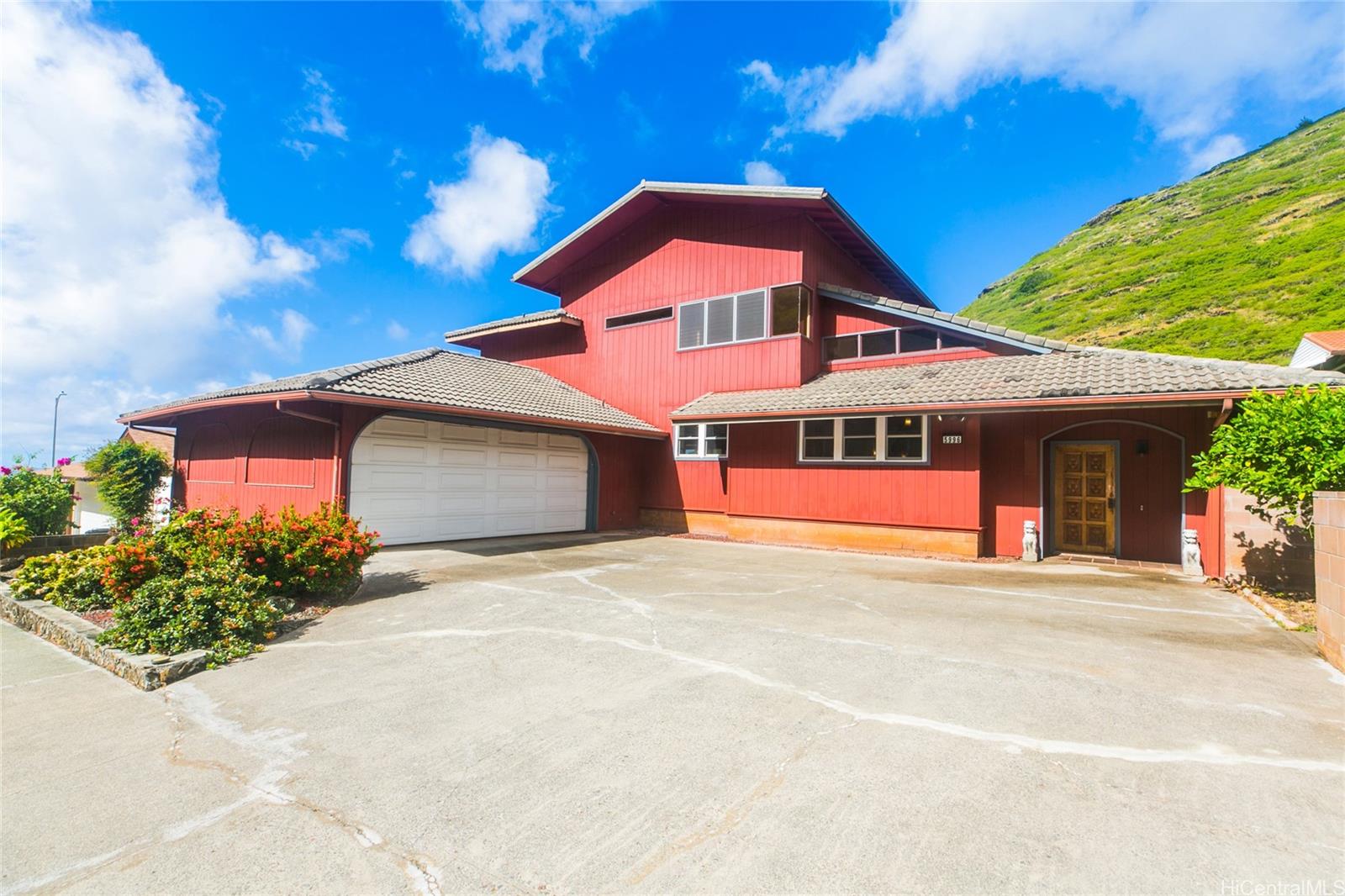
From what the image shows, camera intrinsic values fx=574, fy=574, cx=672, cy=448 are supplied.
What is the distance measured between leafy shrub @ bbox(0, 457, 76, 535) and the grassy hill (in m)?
40.5

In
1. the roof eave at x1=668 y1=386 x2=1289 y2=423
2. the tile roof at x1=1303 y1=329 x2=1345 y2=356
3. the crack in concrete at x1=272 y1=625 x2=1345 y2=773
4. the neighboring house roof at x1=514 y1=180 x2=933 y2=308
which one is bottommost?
the crack in concrete at x1=272 y1=625 x2=1345 y2=773

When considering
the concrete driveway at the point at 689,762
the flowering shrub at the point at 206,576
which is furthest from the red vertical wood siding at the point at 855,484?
the flowering shrub at the point at 206,576

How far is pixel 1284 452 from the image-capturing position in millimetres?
6344

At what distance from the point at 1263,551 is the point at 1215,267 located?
128 feet

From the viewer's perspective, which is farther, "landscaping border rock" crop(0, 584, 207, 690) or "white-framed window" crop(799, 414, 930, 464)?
"white-framed window" crop(799, 414, 930, 464)

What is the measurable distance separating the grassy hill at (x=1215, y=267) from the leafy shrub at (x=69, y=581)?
124 feet

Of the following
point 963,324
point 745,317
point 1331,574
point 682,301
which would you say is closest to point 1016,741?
point 1331,574

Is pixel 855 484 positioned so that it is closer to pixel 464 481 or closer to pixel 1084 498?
pixel 1084 498

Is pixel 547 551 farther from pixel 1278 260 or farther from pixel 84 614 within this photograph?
pixel 1278 260

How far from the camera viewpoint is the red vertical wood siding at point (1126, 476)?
8.93 metres

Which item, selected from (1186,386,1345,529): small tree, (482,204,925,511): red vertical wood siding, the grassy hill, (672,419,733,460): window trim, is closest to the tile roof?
(1186,386,1345,529): small tree

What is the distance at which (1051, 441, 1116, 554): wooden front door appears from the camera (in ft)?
32.5

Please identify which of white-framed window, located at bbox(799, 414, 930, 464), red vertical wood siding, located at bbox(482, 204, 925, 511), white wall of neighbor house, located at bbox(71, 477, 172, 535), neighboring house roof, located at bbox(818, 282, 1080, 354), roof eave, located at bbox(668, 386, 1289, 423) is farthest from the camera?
white wall of neighbor house, located at bbox(71, 477, 172, 535)

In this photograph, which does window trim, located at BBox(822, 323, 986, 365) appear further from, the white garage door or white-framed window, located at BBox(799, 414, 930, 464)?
the white garage door
